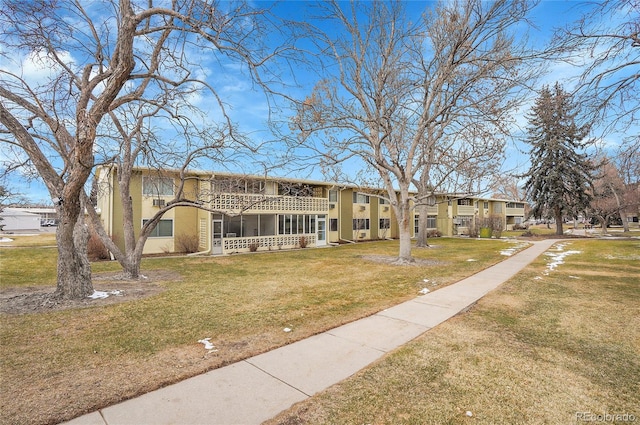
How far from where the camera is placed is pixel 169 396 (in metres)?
3.26

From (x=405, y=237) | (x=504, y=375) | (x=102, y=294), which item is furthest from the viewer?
(x=405, y=237)

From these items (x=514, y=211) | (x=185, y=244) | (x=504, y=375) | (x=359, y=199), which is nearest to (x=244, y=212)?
(x=185, y=244)

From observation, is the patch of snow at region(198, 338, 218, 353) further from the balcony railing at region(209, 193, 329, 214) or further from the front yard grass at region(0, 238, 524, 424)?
the balcony railing at region(209, 193, 329, 214)

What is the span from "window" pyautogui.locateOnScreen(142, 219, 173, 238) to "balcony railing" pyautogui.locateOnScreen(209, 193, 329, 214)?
280 centimetres

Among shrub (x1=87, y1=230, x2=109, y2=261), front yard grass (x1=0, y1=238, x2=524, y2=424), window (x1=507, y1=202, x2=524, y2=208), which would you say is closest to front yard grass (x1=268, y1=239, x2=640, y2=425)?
front yard grass (x1=0, y1=238, x2=524, y2=424)

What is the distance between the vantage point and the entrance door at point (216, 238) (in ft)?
60.5

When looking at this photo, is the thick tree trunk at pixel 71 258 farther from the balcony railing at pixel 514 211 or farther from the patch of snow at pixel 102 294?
the balcony railing at pixel 514 211

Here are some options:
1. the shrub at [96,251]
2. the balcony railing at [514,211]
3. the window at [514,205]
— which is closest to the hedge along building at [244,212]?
the shrub at [96,251]

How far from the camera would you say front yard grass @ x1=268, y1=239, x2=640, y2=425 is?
2.99 meters

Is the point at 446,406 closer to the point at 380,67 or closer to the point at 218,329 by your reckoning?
the point at 218,329

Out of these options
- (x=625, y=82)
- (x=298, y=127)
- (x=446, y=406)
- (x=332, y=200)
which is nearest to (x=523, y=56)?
(x=625, y=82)

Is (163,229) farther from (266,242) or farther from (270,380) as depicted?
(270,380)

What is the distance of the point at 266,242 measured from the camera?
20.5 meters

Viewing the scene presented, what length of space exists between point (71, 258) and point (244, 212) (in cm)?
1078
